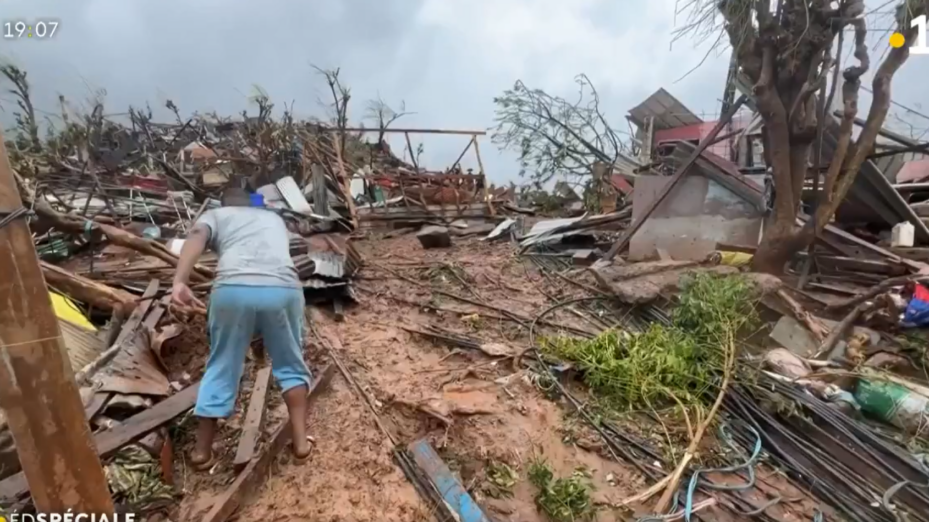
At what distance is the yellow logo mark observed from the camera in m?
4.94

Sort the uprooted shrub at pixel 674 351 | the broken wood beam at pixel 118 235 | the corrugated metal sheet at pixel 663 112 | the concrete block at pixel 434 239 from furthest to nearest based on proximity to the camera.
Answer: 1. the corrugated metal sheet at pixel 663 112
2. the concrete block at pixel 434 239
3. the broken wood beam at pixel 118 235
4. the uprooted shrub at pixel 674 351

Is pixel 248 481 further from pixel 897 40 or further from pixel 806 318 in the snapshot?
pixel 897 40

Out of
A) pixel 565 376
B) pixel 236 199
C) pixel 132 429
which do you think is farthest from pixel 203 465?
pixel 565 376

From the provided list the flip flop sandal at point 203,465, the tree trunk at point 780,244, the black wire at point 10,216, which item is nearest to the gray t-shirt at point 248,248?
the flip flop sandal at point 203,465

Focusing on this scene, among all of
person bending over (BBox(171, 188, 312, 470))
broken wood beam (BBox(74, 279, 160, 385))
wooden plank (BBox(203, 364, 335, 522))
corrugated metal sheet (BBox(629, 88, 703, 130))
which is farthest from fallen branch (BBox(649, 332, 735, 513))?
corrugated metal sheet (BBox(629, 88, 703, 130))

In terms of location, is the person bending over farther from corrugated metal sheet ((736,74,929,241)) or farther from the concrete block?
the concrete block

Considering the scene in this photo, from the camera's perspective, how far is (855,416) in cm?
350

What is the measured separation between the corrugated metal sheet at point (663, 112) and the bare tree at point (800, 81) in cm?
1574

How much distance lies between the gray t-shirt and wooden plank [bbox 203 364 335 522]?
0.88 m

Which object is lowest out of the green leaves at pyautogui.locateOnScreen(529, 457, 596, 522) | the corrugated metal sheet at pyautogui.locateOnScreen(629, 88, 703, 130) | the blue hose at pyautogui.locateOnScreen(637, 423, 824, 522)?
the blue hose at pyautogui.locateOnScreen(637, 423, 824, 522)

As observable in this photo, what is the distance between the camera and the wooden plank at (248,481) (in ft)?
7.91

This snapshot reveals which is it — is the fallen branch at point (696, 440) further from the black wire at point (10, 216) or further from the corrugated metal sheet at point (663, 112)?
the corrugated metal sheet at point (663, 112)

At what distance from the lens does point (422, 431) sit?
3332 mm

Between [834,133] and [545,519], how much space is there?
20.0ft
